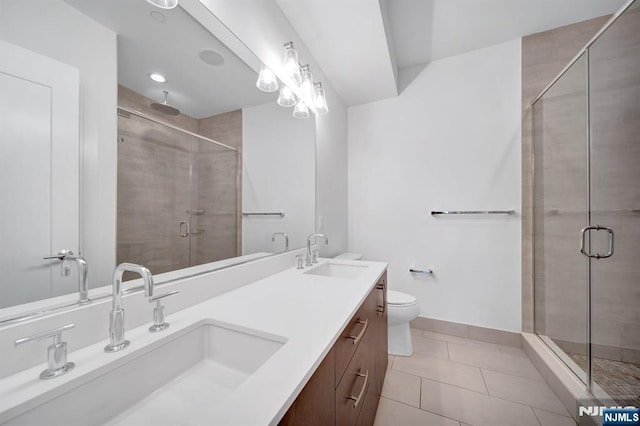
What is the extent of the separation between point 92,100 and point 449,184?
2.41 metres

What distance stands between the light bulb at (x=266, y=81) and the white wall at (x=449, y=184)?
4.74 feet

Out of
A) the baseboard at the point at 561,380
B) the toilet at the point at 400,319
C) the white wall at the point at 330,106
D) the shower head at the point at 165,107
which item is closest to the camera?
the shower head at the point at 165,107

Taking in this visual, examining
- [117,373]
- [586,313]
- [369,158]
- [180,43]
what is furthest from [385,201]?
[117,373]

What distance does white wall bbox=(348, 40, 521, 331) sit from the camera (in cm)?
205

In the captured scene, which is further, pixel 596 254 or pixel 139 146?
pixel 596 254

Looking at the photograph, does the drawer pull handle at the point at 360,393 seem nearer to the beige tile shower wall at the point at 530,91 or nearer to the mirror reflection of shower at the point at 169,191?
the mirror reflection of shower at the point at 169,191

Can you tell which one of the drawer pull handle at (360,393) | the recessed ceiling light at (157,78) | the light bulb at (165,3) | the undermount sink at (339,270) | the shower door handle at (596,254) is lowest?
the drawer pull handle at (360,393)

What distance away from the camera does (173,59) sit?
898 millimetres

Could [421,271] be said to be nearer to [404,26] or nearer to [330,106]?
[330,106]

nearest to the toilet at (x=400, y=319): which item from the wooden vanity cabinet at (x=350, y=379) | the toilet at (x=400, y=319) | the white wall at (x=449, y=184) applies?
the toilet at (x=400, y=319)

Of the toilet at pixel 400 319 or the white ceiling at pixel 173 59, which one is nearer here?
the white ceiling at pixel 173 59

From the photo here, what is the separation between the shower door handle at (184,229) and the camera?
917mm

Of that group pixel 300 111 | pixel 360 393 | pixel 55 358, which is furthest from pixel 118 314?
pixel 300 111

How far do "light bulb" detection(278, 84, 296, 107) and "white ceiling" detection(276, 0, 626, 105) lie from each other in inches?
18.6
